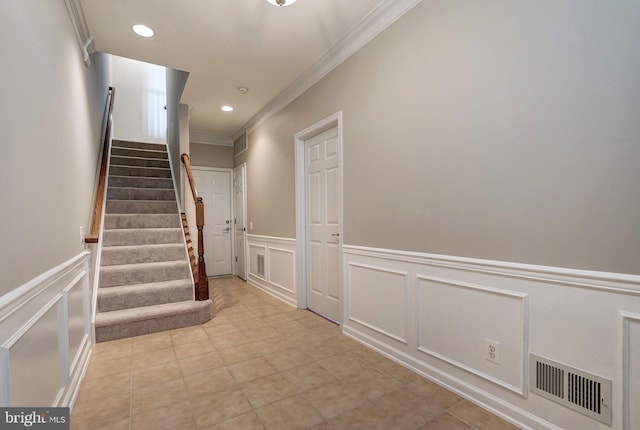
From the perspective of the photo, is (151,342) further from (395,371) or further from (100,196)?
(395,371)

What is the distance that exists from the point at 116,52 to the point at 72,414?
3109 mm

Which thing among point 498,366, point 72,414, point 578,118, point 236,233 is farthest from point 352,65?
point 236,233

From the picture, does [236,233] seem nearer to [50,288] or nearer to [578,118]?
[50,288]

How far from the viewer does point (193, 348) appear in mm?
2674

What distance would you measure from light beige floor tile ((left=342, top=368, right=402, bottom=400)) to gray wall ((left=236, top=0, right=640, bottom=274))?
3.11ft

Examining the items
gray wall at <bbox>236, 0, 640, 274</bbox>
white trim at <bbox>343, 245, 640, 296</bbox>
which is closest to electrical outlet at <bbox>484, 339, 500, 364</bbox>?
white trim at <bbox>343, 245, 640, 296</bbox>

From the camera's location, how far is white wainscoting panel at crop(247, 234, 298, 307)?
391cm

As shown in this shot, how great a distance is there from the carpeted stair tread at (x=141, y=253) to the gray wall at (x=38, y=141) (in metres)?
1.19

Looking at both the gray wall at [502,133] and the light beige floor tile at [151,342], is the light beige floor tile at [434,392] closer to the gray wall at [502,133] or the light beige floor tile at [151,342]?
the gray wall at [502,133]

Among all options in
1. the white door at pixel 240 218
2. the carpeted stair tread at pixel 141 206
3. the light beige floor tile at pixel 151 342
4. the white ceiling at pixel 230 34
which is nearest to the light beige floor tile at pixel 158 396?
the light beige floor tile at pixel 151 342

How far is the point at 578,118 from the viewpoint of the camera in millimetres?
1396

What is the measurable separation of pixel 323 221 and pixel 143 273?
2.18 meters

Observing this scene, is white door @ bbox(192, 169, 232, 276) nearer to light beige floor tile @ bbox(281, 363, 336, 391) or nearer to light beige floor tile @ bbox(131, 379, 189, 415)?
light beige floor tile @ bbox(131, 379, 189, 415)

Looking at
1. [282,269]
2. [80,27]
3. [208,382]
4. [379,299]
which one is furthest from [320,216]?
[80,27]
